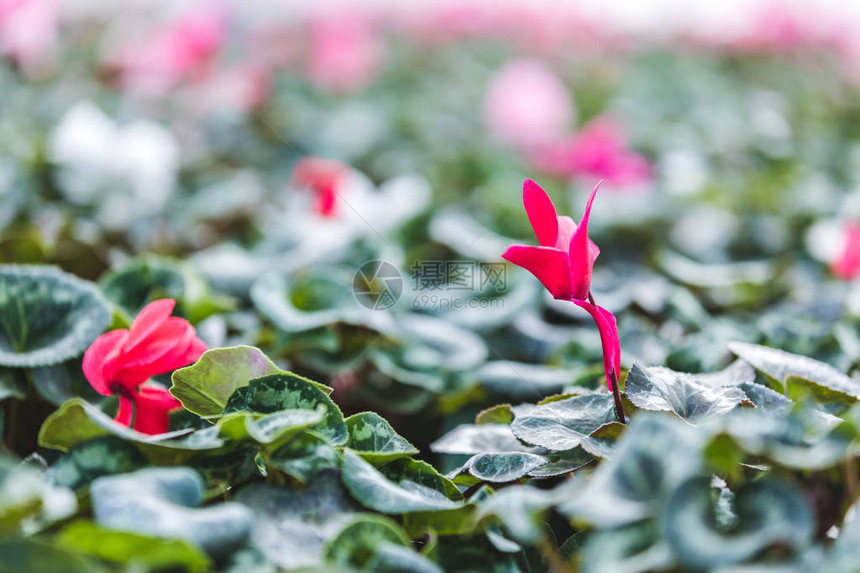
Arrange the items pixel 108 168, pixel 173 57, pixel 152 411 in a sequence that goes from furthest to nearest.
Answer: pixel 173 57, pixel 108 168, pixel 152 411

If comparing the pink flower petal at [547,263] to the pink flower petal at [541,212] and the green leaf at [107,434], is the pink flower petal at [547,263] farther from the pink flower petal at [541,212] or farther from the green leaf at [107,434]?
the green leaf at [107,434]

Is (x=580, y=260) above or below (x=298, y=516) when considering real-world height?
above

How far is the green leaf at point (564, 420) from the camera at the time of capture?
61 cm

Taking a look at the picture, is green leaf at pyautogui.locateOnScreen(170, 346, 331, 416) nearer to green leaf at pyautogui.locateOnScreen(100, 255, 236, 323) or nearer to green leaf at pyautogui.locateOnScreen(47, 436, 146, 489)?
green leaf at pyautogui.locateOnScreen(47, 436, 146, 489)

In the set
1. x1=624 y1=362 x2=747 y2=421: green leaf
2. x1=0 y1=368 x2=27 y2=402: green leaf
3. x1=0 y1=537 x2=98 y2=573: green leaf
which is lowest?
x1=0 y1=368 x2=27 y2=402: green leaf

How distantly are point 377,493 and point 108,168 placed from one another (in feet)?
3.57

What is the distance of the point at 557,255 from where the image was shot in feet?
1.84

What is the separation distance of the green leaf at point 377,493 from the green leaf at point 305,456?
0.02m

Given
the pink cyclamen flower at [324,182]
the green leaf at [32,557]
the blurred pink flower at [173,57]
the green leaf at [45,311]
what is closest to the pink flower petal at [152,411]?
the green leaf at [45,311]

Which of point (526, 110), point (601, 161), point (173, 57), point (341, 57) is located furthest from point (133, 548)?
point (341, 57)

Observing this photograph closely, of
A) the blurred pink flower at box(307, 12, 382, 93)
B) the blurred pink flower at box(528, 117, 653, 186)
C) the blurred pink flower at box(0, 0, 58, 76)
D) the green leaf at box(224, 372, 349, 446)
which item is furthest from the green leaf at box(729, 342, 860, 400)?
the blurred pink flower at box(307, 12, 382, 93)

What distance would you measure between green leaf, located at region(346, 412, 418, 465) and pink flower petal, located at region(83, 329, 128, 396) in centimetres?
21

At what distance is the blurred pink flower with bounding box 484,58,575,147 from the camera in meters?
1.95

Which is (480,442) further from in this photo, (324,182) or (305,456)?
(324,182)
